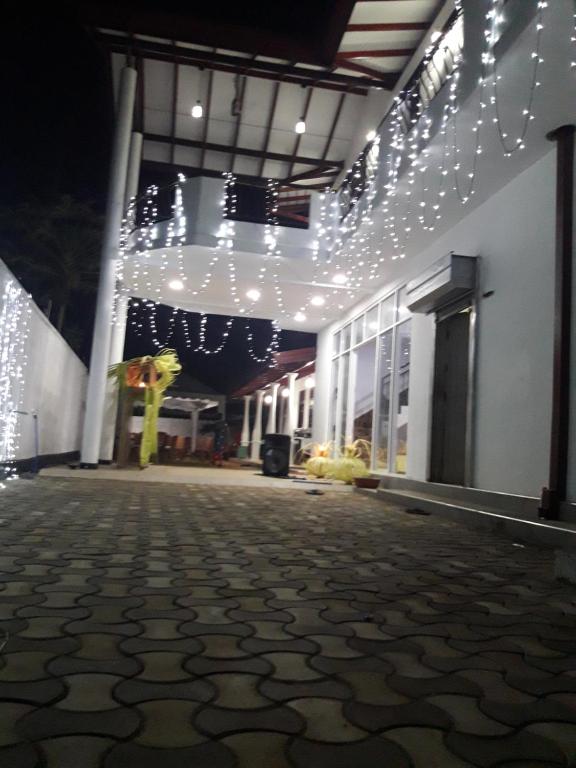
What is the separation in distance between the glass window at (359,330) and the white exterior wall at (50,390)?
588 centimetres

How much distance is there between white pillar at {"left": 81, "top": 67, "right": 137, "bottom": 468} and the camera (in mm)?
10156

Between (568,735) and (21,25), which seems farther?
(21,25)

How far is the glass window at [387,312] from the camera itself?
10.3 m

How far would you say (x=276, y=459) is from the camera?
444 inches

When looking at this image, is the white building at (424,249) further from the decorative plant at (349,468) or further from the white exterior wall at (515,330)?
the decorative plant at (349,468)

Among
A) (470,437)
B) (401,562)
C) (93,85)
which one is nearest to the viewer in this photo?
(401,562)

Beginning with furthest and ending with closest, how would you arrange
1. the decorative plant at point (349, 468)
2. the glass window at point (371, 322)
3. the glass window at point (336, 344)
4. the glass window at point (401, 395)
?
the glass window at point (336, 344)
the glass window at point (371, 322)
the decorative plant at point (349, 468)
the glass window at point (401, 395)

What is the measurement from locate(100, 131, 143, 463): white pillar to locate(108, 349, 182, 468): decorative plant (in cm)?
31

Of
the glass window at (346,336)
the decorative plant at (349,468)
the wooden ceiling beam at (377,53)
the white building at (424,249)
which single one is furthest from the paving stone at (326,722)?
the glass window at (346,336)

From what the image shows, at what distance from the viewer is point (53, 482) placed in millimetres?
7273

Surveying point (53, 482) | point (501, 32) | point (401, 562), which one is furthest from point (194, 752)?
point (53, 482)

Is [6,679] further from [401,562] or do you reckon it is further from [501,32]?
[501,32]

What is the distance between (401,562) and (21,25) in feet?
35.1

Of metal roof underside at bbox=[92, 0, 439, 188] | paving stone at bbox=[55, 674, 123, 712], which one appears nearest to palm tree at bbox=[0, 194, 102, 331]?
metal roof underside at bbox=[92, 0, 439, 188]
